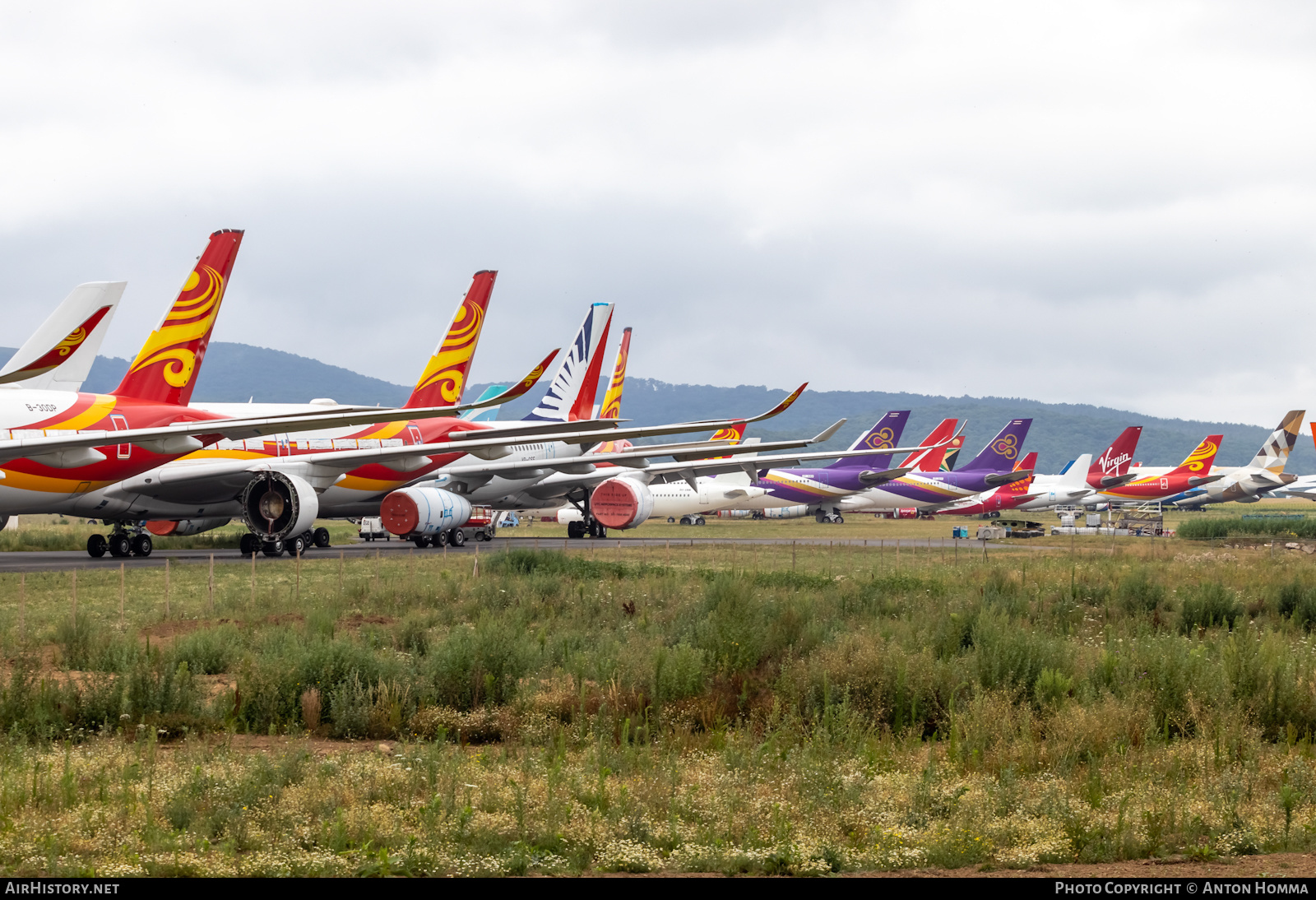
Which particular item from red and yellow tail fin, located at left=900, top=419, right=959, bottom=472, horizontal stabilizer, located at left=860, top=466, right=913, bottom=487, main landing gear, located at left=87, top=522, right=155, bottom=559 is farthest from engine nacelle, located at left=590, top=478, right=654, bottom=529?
red and yellow tail fin, located at left=900, top=419, right=959, bottom=472

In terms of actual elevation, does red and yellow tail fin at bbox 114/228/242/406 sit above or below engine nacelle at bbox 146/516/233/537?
above

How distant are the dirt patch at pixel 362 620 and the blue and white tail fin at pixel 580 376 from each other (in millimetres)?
28009

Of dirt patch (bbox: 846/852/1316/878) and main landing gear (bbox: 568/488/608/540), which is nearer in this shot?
dirt patch (bbox: 846/852/1316/878)

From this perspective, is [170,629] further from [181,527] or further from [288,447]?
[181,527]

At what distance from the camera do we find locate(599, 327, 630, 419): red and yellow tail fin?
5103 cm

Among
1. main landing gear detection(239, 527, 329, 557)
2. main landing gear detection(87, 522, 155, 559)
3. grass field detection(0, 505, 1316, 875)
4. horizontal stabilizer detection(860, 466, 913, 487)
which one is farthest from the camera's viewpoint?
horizontal stabilizer detection(860, 466, 913, 487)

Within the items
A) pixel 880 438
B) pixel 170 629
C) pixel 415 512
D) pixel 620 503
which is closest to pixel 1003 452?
pixel 880 438

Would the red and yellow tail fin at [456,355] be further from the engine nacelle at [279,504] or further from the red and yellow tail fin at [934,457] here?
the red and yellow tail fin at [934,457]

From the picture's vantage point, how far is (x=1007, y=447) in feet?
272

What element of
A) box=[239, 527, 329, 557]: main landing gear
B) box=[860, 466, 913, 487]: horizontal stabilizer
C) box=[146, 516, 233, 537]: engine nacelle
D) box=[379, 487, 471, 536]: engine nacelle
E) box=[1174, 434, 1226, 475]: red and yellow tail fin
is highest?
box=[1174, 434, 1226, 475]: red and yellow tail fin

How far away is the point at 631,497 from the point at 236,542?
13925 mm

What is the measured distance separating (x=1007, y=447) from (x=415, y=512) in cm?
5692

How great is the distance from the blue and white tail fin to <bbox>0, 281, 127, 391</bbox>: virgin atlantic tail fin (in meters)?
18.6

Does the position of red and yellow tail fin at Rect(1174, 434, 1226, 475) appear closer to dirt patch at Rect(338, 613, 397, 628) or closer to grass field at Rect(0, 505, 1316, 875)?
grass field at Rect(0, 505, 1316, 875)
